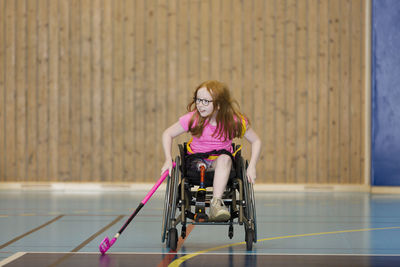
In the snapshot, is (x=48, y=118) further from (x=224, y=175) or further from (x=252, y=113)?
(x=224, y=175)

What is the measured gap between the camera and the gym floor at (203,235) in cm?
323

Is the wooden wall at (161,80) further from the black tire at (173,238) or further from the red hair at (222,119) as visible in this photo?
Result: the black tire at (173,238)

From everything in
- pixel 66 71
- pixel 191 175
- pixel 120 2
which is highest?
pixel 120 2

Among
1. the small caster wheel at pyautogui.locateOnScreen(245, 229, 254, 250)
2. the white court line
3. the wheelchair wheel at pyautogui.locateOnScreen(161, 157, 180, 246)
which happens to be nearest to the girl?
the wheelchair wheel at pyautogui.locateOnScreen(161, 157, 180, 246)

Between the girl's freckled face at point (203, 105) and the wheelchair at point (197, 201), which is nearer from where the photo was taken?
the wheelchair at point (197, 201)

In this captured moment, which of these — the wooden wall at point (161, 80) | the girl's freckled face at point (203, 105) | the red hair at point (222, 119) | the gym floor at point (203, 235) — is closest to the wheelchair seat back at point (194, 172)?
the red hair at point (222, 119)

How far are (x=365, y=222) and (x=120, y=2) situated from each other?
4.33 m

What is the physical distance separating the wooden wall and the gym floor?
1170 mm

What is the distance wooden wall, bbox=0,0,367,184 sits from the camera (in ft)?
25.1

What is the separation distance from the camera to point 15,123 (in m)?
7.84

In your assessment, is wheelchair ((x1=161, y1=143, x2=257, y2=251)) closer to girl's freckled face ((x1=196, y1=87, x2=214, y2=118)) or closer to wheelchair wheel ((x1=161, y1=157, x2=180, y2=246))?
wheelchair wheel ((x1=161, y1=157, x2=180, y2=246))

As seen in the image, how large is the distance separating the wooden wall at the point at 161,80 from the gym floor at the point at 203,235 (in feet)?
3.84

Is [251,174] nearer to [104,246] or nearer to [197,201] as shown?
[197,201]

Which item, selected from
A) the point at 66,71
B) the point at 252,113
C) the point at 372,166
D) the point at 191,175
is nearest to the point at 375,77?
the point at 372,166
